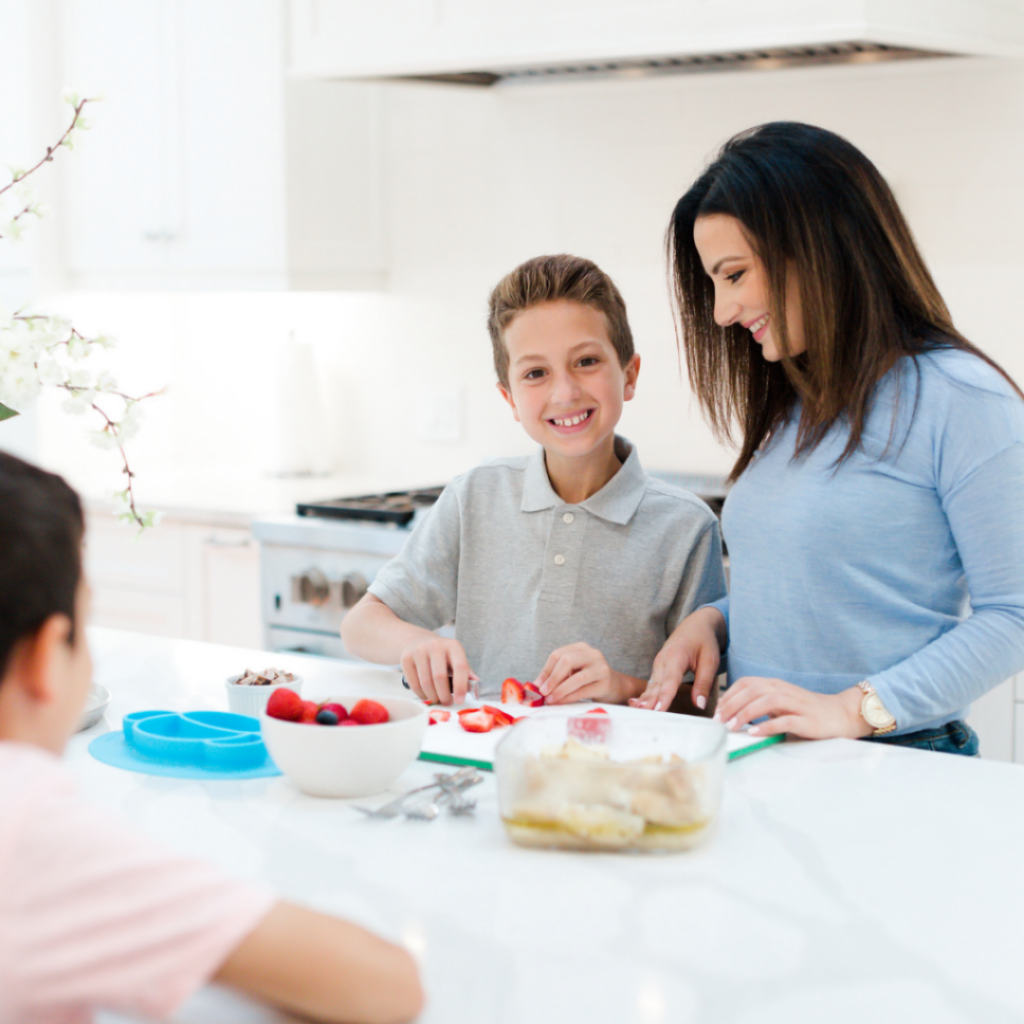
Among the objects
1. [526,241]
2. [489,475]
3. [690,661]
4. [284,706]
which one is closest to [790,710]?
[690,661]

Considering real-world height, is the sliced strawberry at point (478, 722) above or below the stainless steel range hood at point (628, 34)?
below

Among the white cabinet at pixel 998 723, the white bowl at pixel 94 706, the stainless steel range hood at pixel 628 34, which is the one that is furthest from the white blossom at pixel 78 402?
the white cabinet at pixel 998 723

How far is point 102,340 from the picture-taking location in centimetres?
127

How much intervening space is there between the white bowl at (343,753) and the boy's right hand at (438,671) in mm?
271

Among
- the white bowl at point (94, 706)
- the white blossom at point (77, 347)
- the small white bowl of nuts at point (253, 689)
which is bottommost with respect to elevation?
the white bowl at point (94, 706)

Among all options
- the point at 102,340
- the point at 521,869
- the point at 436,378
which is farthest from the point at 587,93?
the point at 521,869

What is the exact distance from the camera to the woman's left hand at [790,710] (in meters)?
1.23

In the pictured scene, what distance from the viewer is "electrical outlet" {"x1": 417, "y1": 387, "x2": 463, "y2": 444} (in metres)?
3.26

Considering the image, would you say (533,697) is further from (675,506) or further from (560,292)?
(560,292)

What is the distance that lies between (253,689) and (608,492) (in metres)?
0.62

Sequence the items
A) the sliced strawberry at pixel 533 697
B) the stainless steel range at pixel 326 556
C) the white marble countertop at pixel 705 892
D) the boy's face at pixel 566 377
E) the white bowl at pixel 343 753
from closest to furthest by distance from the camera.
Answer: the white marble countertop at pixel 705 892 < the white bowl at pixel 343 753 < the sliced strawberry at pixel 533 697 < the boy's face at pixel 566 377 < the stainless steel range at pixel 326 556

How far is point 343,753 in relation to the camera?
1044 mm

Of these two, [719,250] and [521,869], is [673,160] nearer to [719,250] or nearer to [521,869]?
[719,250]

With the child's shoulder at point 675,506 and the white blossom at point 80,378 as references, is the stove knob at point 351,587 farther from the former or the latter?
the white blossom at point 80,378
